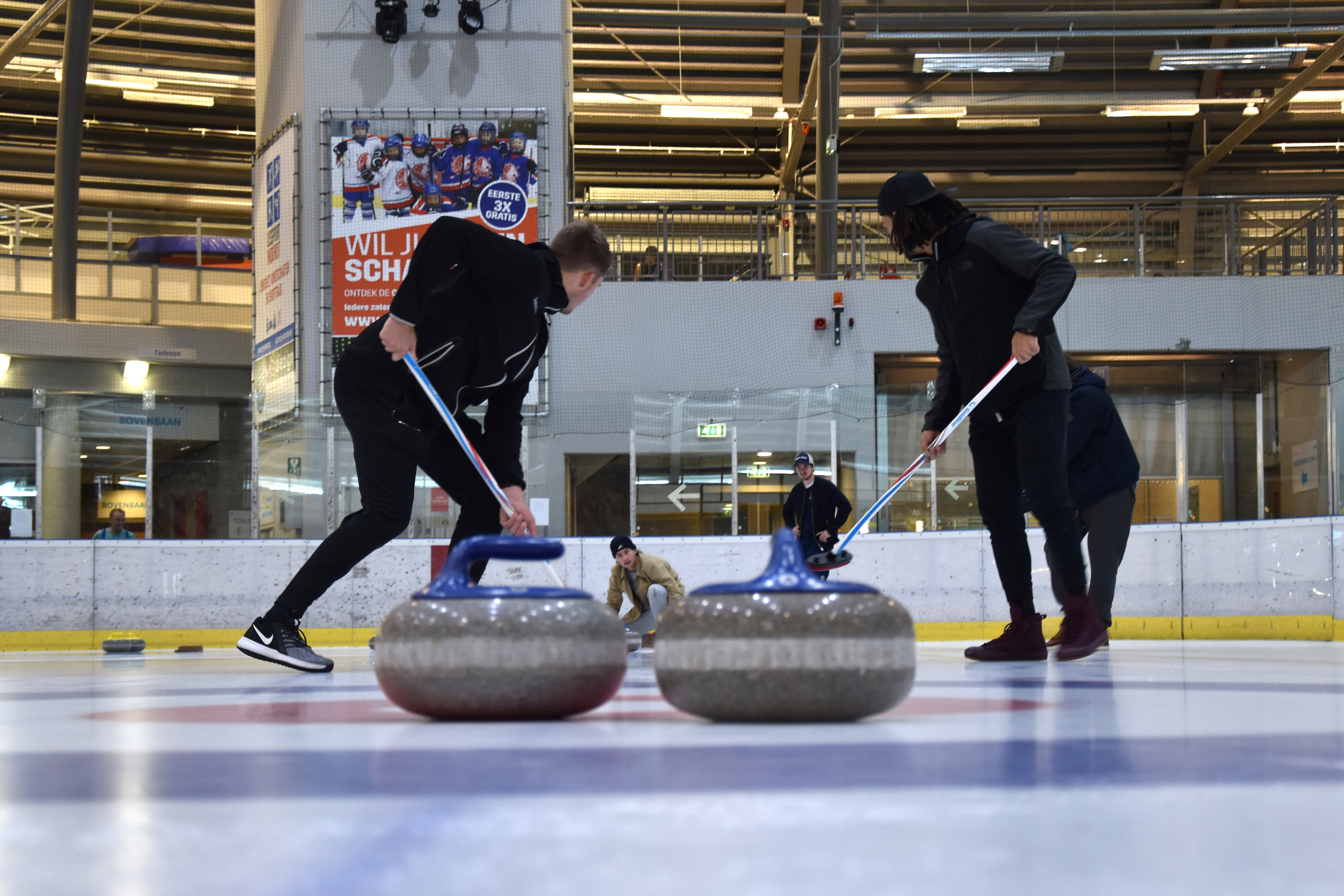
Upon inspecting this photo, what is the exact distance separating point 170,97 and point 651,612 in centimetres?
1304

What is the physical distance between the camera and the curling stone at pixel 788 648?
1.67m

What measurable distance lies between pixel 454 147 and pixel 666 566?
303 inches

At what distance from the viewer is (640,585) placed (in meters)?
7.91

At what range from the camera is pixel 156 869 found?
75 centimetres

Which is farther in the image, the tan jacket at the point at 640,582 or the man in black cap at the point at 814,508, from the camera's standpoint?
the man in black cap at the point at 814,508

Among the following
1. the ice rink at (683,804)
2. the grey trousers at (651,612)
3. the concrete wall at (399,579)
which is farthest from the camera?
the concrete wall at (399,579)

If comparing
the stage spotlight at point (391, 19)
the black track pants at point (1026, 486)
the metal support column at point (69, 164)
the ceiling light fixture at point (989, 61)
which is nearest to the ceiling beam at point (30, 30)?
the metal support column at point (69, 164)

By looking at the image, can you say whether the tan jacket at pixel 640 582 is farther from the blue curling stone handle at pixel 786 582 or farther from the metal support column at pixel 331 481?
the blue curling stone handle at pixel 786 582

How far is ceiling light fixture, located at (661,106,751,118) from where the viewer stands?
18047 millimetres

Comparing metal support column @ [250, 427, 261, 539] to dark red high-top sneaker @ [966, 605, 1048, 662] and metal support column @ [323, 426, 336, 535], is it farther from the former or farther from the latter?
dark red high-top sneaker @ [966, 605, 1048, 662]

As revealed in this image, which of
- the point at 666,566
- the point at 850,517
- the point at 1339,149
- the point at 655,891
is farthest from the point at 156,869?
the point at 1339,149

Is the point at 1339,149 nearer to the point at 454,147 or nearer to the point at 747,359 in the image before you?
the point at 747,359

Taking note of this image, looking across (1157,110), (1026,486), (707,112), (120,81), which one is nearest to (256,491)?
(1026,486)

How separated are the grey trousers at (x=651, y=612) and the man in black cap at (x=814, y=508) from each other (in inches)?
69.6
